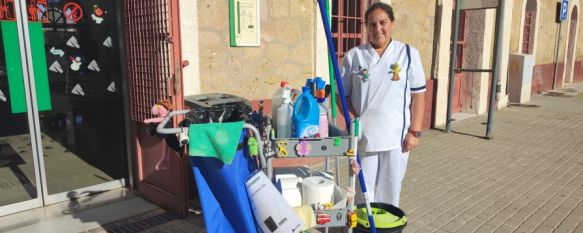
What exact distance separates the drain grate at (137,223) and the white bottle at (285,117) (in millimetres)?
1949

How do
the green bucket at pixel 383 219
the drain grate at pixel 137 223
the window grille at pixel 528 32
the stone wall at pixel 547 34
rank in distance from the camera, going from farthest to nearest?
the stone wall at pixel 547 34, the window grille at pixel 528 32, the drain grate at pixel 137 223, the green bucket at pixel 383 219

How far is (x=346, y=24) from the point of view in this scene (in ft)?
21.4

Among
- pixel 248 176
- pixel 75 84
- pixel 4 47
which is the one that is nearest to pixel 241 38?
pixel 75 84

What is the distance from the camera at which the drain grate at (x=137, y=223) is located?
12.3 feet

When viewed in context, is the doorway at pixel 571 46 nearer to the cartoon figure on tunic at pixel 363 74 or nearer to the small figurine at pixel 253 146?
the cartoon figure on tunic at pixel 363 74

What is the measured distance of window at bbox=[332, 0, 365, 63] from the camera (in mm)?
6336

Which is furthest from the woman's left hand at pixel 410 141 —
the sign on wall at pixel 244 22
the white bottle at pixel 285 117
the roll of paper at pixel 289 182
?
the sign on wall at pixel 244 22

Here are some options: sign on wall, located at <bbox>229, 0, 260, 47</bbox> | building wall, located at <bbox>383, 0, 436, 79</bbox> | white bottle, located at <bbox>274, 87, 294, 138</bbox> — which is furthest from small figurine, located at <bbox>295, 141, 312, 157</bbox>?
building wall, located at <bbox>383, 0, 436, 79</bbox>

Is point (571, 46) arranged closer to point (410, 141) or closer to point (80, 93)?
point (410, 141)

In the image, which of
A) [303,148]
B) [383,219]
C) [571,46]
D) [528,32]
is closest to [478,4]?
[383,219]

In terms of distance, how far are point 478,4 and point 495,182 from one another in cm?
367

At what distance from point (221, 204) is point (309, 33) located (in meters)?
3.52

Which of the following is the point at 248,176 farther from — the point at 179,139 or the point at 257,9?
the point at 257,9

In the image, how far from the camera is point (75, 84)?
431cm
